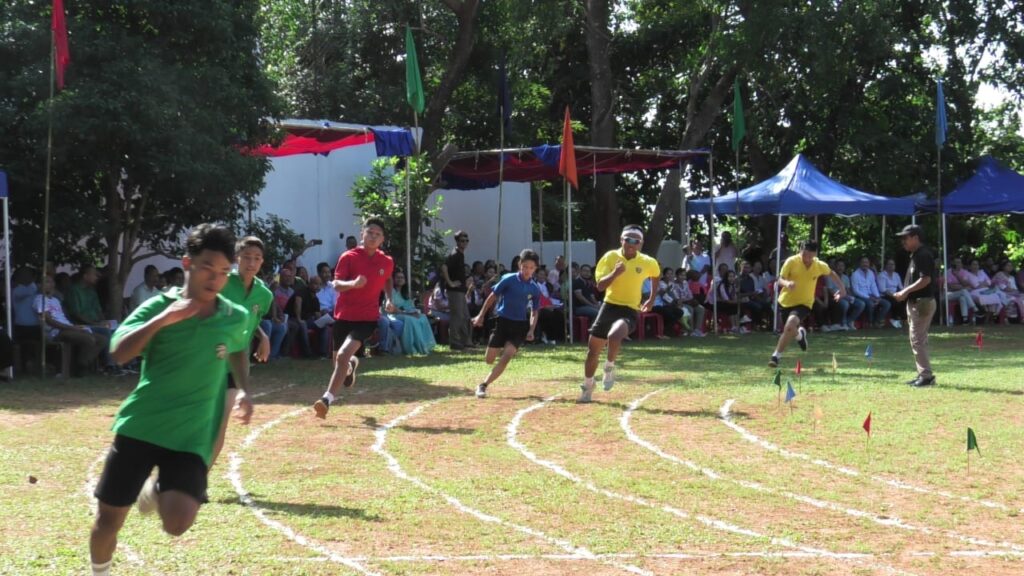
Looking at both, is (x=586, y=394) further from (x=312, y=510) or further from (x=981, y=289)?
(x=981, y=289)

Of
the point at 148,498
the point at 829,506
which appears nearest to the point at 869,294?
the point at 829,506

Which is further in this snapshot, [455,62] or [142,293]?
[455,62]

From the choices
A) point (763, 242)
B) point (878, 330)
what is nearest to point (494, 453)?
point (878, 330)

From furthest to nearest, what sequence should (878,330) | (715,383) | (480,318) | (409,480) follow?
1. (878,330)
2. (715,383)
3. (480,318)
4. (409,480)

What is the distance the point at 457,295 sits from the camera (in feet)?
71.6

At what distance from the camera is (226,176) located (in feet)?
57.1

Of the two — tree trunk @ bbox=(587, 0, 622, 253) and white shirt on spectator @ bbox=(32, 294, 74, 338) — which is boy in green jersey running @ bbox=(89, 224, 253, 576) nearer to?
white shirt on spectator @ bbox=(32, 294, 74, 338)

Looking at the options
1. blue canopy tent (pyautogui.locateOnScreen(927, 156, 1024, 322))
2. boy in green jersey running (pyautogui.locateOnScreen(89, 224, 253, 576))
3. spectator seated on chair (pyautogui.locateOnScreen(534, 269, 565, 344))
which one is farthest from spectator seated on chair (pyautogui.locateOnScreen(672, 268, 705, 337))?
boy in green jersey running (pyautogui.locateOnScreen(89, 224, 253, 576))

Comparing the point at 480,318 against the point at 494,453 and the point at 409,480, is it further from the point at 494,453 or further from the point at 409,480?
the point at 409,480

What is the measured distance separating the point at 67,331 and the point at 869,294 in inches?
702

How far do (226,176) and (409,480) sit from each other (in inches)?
373

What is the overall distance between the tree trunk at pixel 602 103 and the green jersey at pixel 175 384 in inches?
967

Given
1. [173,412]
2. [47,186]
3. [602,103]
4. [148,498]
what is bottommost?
[148,498]

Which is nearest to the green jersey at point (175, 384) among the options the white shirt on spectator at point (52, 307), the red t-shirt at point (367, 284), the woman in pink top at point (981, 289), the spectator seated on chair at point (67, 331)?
the red t-shirt at point (367, 284)
